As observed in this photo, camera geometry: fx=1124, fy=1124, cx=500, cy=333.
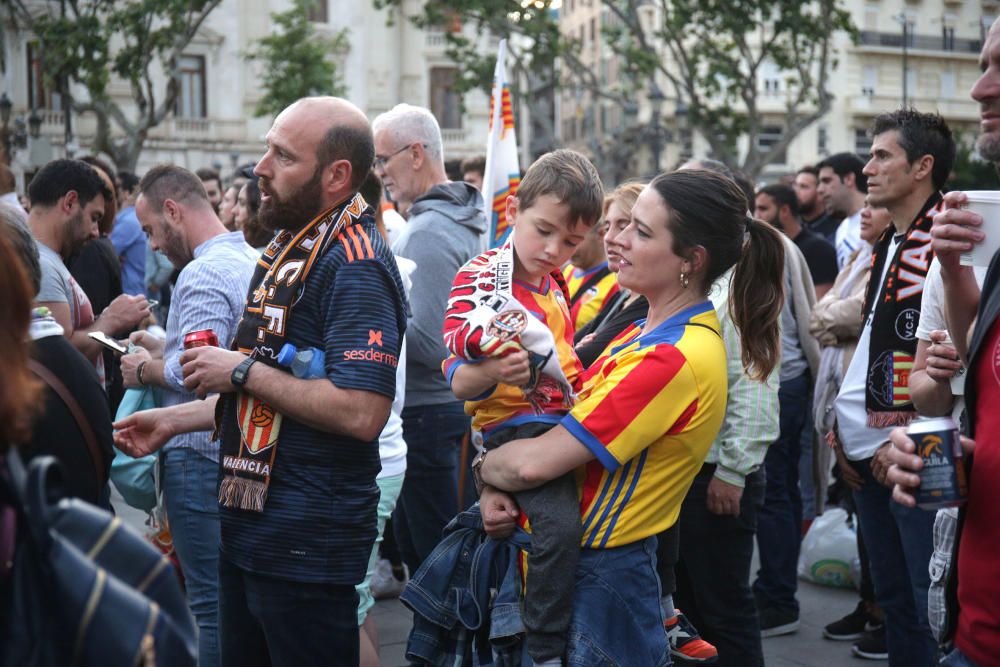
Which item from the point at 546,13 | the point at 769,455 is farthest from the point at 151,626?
the point at 546,13

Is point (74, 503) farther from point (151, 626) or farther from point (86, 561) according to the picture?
point (151, 626)

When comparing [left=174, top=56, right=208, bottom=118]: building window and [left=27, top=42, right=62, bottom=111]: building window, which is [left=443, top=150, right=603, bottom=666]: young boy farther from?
[left=174, top=56, right=208, bottom=118]: building window

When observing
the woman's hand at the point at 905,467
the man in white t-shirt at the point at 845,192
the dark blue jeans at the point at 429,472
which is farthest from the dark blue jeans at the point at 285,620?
the man in white t-shirt at the point at 845,192

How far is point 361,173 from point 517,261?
548 mm

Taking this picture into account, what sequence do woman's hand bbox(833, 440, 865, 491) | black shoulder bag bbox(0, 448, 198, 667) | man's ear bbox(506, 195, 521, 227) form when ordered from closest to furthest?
black shoulder bag bbox(0, 448, 198, 667)
man's ear bbox(506, 195, 521, 227)
woman's hand bbox(833, 440, 865, 491)

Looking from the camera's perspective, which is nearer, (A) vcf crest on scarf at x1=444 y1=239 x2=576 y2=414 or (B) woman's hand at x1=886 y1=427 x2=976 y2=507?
(B) woman's hand at x1=886 y1=427 x2=976 y2=507

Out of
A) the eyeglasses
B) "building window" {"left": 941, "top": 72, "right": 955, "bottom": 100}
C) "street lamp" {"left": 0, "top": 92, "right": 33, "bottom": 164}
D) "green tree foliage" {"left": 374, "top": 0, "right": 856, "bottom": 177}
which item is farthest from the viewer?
"building window" {"left": 941, "top": 72, "right": 955, "bottom": 100}

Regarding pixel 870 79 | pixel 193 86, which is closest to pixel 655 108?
pixel 193 86

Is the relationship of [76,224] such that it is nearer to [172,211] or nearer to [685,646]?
[172,211]

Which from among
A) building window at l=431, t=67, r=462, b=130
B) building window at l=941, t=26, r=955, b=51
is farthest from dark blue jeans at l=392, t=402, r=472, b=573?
building window at l=941, t=26, r=955, b=51

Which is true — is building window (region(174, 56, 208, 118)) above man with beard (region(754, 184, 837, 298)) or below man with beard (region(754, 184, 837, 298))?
above

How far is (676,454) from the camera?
2.90m

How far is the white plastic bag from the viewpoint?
677cm

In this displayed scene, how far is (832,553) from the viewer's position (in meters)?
6.84
